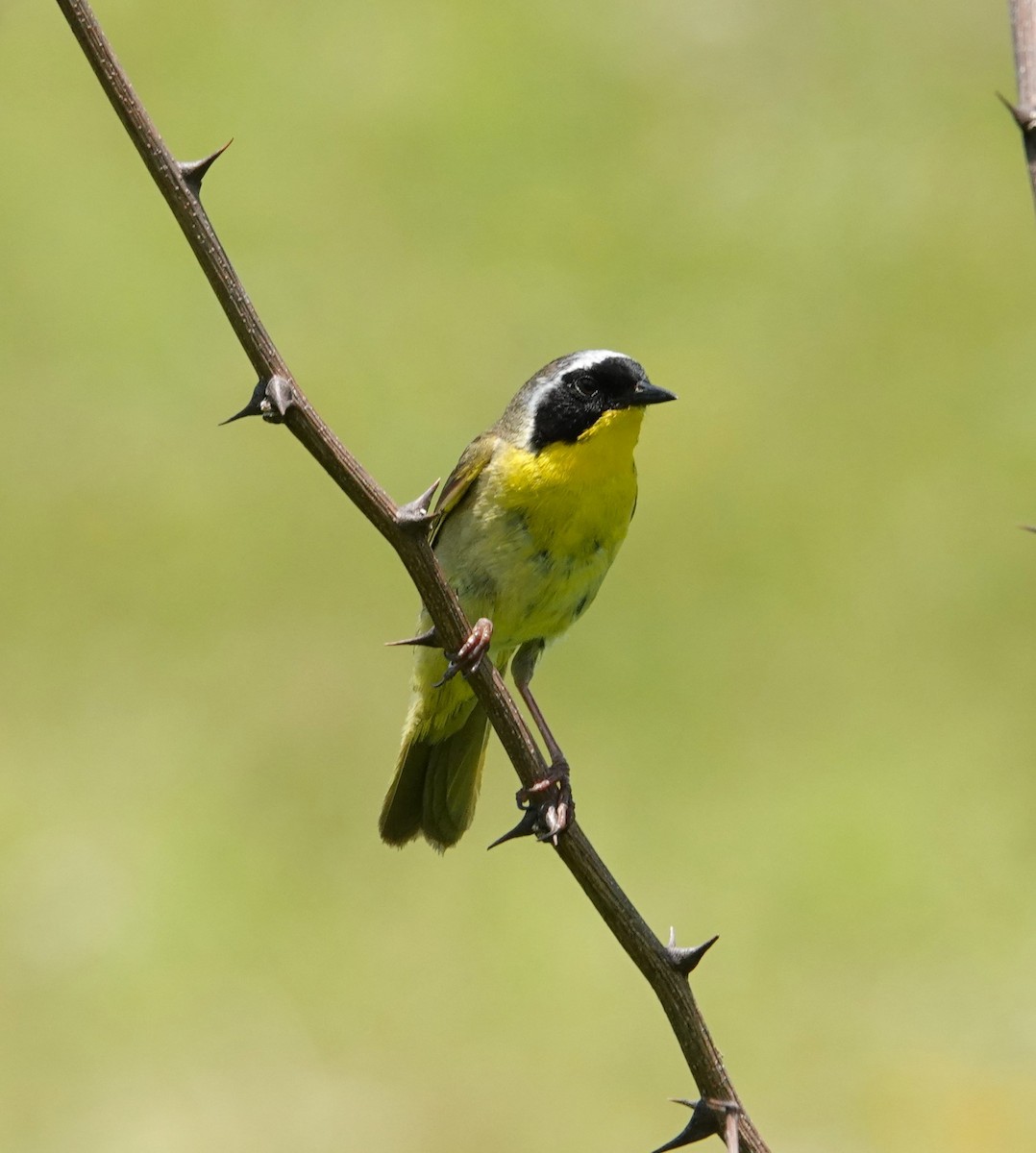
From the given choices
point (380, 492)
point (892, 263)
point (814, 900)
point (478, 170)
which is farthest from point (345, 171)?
point (380, 492)

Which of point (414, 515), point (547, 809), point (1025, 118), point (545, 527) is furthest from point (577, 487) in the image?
point (1025, 118)

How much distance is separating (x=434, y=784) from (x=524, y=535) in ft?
2.70

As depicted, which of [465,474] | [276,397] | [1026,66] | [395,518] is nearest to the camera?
[1026,66]

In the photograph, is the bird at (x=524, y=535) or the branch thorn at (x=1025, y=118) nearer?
the branch thorn at (x=1025, y=118)

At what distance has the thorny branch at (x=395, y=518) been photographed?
233cm

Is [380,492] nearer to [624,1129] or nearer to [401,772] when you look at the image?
[401,772]

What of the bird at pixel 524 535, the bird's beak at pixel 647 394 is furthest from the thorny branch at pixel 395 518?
the bird's beak at pixel 647 394

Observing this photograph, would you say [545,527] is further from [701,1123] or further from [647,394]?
[701,1123]

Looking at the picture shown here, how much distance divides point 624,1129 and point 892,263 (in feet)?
25.1

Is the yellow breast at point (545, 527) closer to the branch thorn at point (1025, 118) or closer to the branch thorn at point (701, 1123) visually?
the branch thorn at point (701, 1123)

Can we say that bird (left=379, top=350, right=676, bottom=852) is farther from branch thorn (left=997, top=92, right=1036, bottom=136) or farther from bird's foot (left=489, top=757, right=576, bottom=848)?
branch thorn (left=997, top=92, right=1036, bottom=136)

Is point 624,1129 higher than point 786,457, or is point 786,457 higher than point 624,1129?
point 786,457

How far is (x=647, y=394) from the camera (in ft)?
15.9

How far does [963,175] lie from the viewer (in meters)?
14.1
